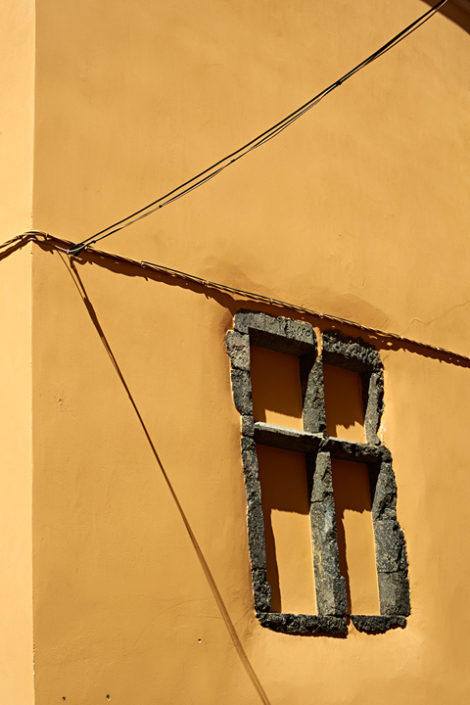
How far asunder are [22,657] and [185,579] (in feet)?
2.52

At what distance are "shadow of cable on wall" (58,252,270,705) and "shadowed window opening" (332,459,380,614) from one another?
0.72 m

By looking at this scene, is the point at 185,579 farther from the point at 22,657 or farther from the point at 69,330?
the point at 69,330

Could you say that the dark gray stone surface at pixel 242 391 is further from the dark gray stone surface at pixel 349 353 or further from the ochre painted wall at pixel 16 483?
the ochre painted wall at pixel 16 483

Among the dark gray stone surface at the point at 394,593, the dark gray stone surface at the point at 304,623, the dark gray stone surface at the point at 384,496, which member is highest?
the dark gray stone surface at the point at 384,496

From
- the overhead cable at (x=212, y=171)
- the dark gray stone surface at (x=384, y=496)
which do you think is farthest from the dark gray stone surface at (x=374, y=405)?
Result: the overhead cable at (x=212, y=171)

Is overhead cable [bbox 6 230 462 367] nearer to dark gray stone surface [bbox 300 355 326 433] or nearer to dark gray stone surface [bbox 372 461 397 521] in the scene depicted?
dark gray stone surface [bbox 300 355 326 433]

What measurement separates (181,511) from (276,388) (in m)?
0.93

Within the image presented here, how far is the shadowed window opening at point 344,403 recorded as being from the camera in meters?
5.62

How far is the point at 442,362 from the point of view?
613cm

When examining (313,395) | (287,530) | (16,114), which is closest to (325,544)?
(287,530)

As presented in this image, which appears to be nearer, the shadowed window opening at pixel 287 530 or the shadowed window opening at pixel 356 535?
the shadowed window opening at pixel 287 530

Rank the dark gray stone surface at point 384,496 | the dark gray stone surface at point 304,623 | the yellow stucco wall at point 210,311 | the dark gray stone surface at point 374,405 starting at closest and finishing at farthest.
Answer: the yellow stucco wall at point 210,311, the dark gray stone surface at point 304,623, the dark gray stone surface at point 384,496, the dark gray stone surface at point 374,405

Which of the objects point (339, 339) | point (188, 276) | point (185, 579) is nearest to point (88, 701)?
point (185, 579)

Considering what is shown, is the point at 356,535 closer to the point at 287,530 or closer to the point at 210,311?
the point at 287,530
